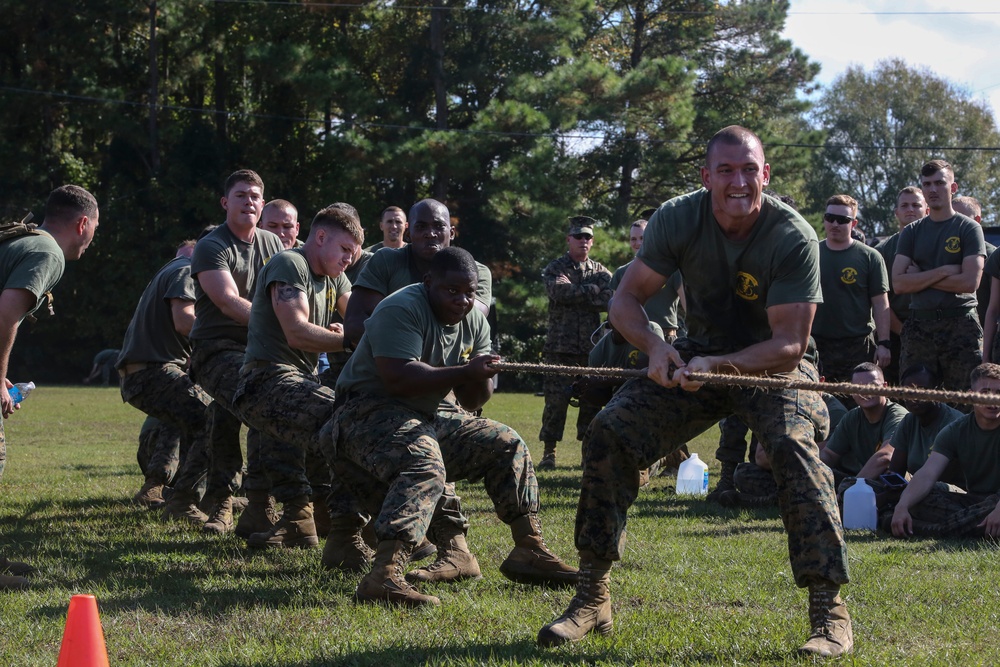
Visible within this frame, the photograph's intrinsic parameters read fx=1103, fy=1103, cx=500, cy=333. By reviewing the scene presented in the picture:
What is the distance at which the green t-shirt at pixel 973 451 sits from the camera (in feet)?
24.1

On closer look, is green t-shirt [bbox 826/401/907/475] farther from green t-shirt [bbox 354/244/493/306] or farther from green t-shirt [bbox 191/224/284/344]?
green t-shirt [bbox 191/224/284/344]

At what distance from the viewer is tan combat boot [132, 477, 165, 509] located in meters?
8.38

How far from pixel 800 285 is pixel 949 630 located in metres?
1.62

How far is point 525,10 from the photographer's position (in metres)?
30.5

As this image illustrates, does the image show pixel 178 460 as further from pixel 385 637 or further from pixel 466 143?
pixel 466 143

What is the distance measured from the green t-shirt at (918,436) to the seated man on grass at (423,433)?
3547mm

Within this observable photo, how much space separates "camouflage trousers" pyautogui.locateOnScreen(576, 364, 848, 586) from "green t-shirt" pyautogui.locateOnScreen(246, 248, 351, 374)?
7.97 feet

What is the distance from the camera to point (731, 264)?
4.64m

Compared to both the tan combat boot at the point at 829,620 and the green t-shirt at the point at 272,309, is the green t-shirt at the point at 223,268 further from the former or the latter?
the tan combat boot at the point at 829,620

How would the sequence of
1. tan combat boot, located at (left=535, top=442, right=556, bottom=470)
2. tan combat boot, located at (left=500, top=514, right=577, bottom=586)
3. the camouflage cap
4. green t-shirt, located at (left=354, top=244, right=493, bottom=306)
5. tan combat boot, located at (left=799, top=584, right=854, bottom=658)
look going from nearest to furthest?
tan combat boot, located at (left=799, top=584, right=854, bottom=658) → tan combat boot, located at (left=500, top=514, right=577, bottom=586) → green t-shirt, located at (left=354, top=244, right=493, bottom=306) → tan combat boot, located at (left=535, top=442, right=556, bottom=470) → the camouflage cap

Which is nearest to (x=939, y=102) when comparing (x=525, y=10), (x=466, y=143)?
(x=525, y=10)

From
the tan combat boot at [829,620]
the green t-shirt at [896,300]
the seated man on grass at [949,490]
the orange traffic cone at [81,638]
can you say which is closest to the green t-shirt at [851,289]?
the green t-shirt at [896,300]

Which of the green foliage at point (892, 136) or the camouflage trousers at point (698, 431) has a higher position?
the green foliage at point (892, 136)

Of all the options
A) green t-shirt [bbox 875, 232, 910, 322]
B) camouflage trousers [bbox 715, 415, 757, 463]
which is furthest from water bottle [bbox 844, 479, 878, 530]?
green t-shirt [bbox 875, 232, 910, 322]
